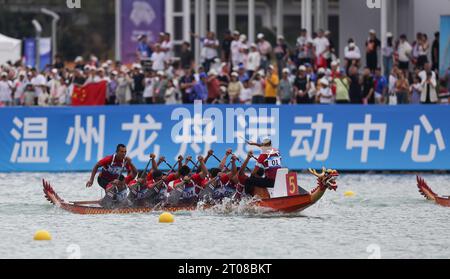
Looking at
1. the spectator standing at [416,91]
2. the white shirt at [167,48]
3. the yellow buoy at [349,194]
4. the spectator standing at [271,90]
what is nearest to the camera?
the yellow buoy at [349,194]

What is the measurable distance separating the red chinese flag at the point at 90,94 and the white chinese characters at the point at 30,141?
128 inches

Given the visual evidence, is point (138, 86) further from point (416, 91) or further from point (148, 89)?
point (416, 91)

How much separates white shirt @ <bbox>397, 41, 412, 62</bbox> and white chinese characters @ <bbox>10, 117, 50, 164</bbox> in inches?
436

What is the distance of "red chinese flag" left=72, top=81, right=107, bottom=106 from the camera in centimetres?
4356

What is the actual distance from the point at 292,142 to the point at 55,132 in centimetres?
689

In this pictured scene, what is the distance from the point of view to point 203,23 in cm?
5106

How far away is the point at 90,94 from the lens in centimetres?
4369

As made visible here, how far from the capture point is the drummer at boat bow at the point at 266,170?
97.5 ft

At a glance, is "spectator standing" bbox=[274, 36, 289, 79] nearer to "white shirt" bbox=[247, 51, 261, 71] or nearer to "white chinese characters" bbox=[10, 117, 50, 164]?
"white shirt" bbox=[247, 51, 261, 71]

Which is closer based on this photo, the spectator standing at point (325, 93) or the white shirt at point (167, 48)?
the spectator standing at point (325, 93)

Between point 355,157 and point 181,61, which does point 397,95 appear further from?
point 181,61

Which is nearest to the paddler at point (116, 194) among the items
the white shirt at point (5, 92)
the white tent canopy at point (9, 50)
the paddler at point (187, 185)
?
the paddler at point (187, 185)

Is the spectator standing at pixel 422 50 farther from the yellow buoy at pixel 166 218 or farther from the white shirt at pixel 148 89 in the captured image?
the yellow buoy at pixel 166 218
